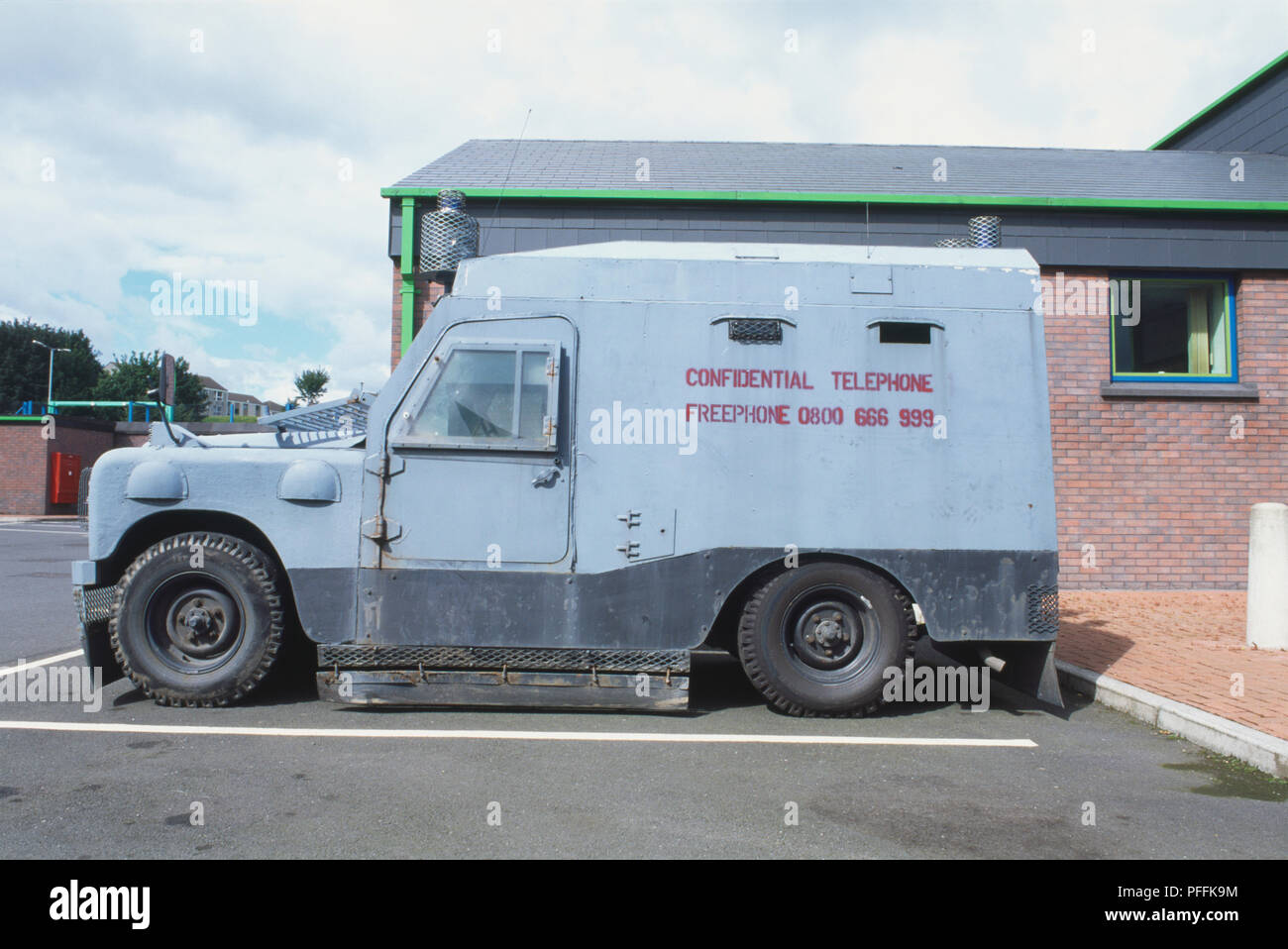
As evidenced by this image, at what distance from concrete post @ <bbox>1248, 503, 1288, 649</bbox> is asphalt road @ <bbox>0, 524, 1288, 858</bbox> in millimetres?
2395

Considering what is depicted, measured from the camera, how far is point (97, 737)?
4734 mm

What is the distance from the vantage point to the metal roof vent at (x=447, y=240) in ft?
19.4

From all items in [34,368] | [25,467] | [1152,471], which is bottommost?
[1152,471]

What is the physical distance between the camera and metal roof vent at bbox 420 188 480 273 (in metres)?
5.90

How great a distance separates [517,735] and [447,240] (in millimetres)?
3300

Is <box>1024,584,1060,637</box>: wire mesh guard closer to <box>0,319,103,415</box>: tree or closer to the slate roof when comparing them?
the slate roof

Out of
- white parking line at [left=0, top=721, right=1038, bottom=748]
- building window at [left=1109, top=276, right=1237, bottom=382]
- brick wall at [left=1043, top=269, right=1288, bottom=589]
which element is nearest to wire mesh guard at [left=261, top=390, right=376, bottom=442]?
white parking line at [left=0, top=721, right=1038, bottom=748]

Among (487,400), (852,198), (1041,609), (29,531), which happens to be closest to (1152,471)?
(852,198)

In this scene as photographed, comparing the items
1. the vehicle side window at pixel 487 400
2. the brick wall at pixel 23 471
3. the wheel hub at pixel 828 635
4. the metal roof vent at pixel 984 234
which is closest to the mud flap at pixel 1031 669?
the wheel hub at pixel 828 635

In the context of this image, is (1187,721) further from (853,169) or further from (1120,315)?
(853,169)

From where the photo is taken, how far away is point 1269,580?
6980mm

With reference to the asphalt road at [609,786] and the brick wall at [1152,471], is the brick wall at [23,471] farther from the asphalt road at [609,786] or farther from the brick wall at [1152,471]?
the brick wall at [1152,471]

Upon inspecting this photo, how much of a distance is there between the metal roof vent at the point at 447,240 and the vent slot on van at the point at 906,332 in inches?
111
